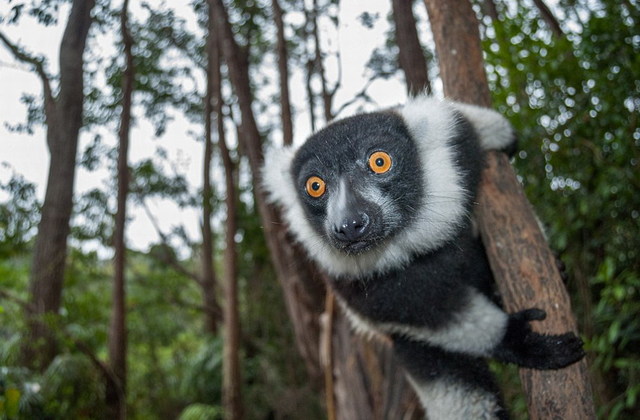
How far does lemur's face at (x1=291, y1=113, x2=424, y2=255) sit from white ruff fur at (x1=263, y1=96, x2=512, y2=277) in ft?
0.15

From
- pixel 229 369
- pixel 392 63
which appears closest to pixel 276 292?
pixel 229 369

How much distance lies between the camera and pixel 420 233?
222 cm

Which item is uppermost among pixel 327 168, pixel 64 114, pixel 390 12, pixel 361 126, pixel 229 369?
pixel 390 12

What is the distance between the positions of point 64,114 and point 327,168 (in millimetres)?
1788

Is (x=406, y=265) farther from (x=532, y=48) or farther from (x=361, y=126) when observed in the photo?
(x=532, y=48)

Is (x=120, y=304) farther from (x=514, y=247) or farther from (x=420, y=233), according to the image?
(x=514, y=247)

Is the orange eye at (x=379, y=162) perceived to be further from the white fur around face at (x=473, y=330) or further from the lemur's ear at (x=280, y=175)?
the white fur around face at (x=473, y=330)

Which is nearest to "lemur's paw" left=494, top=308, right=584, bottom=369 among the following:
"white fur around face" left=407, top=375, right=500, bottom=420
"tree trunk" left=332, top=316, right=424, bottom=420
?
"white fur around face" left=407, top=375, right=500, bottom=420

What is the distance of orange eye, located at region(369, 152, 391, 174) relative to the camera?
2.15 meters

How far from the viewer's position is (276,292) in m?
8.30

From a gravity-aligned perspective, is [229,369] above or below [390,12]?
below

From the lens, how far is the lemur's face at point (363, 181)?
2.04m

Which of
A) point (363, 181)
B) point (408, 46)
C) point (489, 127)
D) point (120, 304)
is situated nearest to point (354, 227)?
point (363, 181)

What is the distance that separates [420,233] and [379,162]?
0.36 m
